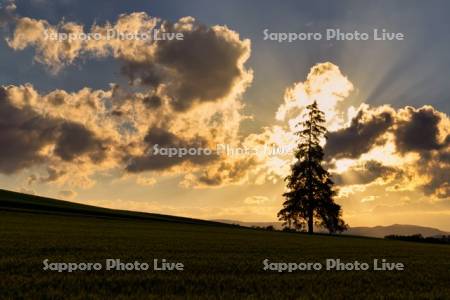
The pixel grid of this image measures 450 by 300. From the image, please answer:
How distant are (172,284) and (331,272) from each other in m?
5.54

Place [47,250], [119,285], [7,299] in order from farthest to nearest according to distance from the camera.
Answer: [47,250], [119,285], [7,299]

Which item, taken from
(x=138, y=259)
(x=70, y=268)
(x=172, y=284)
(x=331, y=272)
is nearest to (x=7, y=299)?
(x=172, y=284)

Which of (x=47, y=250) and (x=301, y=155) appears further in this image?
(x=301, y=155)

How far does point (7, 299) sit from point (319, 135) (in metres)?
66.7

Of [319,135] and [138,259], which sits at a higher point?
[319,135]

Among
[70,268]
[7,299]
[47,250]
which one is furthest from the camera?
[47,250]

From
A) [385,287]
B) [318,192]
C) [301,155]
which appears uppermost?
[301,155]

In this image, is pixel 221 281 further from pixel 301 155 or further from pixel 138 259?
pixel 301 155

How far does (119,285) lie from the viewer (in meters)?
10.4

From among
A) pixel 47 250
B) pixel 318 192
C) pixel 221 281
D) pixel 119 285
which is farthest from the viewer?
pixel 318 192

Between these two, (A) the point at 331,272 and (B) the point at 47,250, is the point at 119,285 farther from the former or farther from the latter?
(B) the point at 47,250

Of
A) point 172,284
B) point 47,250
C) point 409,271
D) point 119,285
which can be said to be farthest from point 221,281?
point 47,250

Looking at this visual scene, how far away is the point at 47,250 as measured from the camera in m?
18.6

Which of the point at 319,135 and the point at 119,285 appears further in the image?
the point at 319,135
